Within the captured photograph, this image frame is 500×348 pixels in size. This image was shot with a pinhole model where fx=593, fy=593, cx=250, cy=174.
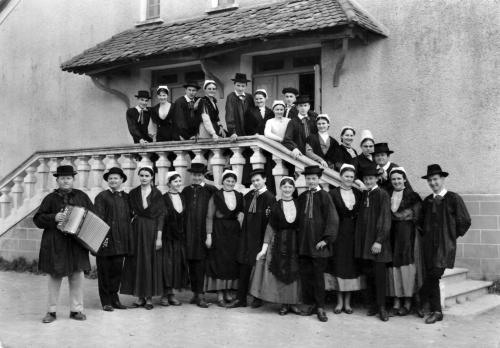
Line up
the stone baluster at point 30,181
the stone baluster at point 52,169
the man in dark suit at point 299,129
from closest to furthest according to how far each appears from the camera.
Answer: the man in dark suit at point 299,129 < the stone baluster at point 52,169 < the stone baluster at point 30,181

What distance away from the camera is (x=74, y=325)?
6.66 metres

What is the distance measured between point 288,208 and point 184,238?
4.93 feet

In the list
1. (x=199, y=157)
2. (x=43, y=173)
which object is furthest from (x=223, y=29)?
(x=43, y=173)

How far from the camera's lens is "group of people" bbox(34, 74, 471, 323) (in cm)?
703

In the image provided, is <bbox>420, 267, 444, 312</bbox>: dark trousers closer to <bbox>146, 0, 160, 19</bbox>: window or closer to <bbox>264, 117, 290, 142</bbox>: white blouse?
<bbox>264, 117, 290, 142</bbox>: white blouse

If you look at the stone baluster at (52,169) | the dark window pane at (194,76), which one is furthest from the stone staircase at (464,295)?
the stone baluster at (52,169)

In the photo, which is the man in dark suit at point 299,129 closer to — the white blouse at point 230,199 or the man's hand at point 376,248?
the white blouse at point 230,199

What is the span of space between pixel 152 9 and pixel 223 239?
7638 millimetres

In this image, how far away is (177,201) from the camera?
26.0 ft

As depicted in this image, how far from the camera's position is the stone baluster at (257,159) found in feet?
26.9

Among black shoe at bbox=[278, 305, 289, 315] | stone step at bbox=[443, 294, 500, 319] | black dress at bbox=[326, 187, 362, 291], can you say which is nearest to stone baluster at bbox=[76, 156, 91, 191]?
black shoe at bbox=[278, 305, 289, 315]

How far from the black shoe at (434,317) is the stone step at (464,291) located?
2.32ft

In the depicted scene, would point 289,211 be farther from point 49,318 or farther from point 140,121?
point 140,121

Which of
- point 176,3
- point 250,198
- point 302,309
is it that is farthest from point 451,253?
point 176,3
